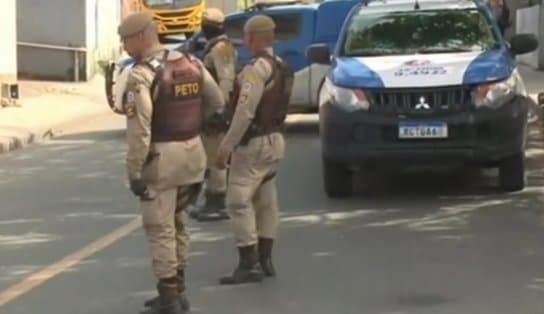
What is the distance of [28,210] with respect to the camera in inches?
432

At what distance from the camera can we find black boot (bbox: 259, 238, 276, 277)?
7.82m

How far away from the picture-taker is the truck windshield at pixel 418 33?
1134 centimetres

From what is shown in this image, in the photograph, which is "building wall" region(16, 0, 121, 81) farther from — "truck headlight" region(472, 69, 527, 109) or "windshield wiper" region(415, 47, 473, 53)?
"truck headlight" region(472, 69, 527, 109)

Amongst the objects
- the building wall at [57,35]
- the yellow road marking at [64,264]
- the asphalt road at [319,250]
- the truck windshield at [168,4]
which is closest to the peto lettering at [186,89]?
the asphalt road at [319,250]

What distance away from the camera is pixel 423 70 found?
34.6 feet

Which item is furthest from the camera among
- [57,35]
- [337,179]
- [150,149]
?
[57,35]

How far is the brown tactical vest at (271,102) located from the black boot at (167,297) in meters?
1.27

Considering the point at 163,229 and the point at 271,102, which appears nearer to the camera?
the point at 163,229

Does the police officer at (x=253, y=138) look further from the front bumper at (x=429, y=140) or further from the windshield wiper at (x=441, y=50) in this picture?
the windshield wiper at (x=441, y=50)

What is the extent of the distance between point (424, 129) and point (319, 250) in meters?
2.08

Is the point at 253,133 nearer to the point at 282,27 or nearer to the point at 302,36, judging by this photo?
Result: the point at 302,36

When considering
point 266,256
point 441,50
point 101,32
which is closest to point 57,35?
point 101,32

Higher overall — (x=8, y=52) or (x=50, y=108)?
(x=8, y=52)

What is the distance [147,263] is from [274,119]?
1506 mm
